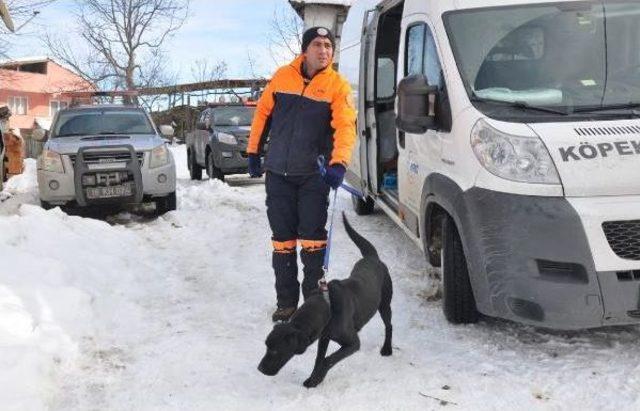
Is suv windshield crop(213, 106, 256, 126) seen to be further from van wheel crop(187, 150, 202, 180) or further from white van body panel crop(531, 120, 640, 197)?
white van body panel crop(531, 120, 640, 197)

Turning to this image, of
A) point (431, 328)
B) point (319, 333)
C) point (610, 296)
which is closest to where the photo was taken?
point (319, 333)

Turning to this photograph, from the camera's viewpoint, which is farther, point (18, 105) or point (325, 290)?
point (18, 105)

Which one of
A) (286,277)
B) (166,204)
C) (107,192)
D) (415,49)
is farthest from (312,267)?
(166,204)

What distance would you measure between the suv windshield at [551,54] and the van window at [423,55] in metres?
0.21

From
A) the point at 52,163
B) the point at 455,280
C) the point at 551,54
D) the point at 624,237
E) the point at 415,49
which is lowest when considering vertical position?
the point at 455,280

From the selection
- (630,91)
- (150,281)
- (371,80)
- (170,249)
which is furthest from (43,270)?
(630,91)

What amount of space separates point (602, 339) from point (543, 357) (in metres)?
0.49

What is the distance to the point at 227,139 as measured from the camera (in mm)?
13266

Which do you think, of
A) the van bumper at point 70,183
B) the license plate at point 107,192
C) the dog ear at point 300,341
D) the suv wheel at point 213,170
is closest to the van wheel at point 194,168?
the suv wheel at point 213,170

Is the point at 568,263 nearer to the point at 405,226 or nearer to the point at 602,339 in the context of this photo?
the point at 602,339

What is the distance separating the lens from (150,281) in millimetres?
5512

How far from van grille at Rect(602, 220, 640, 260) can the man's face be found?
1.93 meters

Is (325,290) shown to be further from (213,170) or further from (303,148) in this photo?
(213,170)

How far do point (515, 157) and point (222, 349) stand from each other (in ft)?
6.74
